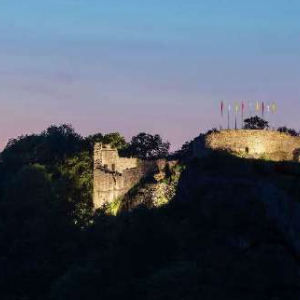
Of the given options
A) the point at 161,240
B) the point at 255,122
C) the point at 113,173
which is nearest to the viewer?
the point at 161,240

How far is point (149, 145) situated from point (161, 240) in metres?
50.1

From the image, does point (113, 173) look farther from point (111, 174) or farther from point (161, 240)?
point (161, 240)

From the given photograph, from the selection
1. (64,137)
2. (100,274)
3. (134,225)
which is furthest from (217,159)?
(64,137)

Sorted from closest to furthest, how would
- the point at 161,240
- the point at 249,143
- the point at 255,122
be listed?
the point at 161,240 < the point at 249,143 < the point at 255,122

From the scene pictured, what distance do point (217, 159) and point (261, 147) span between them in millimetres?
4463

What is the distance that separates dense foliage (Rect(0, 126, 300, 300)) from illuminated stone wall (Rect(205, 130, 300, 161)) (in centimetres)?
220

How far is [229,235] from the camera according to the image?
66438 mm

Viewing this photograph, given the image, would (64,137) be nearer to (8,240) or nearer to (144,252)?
(8,240)

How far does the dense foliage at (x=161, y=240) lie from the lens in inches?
2382

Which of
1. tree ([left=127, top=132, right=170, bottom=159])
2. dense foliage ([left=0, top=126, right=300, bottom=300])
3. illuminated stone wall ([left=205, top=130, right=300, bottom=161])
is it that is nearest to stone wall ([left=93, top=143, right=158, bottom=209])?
dense foliage ([left=0, top=126, right=300, bottom=300])

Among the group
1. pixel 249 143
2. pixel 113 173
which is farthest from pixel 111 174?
pixel 249 143

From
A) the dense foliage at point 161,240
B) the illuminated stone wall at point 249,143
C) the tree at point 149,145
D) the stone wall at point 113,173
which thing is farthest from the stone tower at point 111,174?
the tree at point 149,145

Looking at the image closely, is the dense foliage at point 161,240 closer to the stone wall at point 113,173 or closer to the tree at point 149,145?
the stone wall at point 113,173

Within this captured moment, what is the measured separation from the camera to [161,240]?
230 ft
